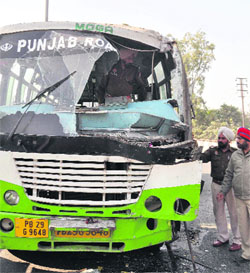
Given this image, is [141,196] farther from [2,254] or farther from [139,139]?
[2,254]

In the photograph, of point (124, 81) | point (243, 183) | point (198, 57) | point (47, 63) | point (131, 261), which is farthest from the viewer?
point (198, 57)

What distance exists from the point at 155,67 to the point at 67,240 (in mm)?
2442

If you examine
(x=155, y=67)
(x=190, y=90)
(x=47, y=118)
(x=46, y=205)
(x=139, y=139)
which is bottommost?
(x=46, y=205)

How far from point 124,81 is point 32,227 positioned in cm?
216

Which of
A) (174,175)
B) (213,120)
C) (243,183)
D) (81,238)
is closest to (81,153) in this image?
(81,238)

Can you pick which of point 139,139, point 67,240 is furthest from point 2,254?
point 139,139

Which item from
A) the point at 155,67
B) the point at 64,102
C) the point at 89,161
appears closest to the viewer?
the point at 89,161

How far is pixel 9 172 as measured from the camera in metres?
2.74

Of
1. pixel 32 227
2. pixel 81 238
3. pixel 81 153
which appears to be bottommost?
pixel 81 238

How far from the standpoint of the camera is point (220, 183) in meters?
4.18

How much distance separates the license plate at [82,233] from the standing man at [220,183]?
194 centimetres

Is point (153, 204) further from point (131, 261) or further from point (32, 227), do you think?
point (32, 227)

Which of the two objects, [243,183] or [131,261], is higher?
[243,183]

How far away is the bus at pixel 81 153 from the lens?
2719 millimetres
